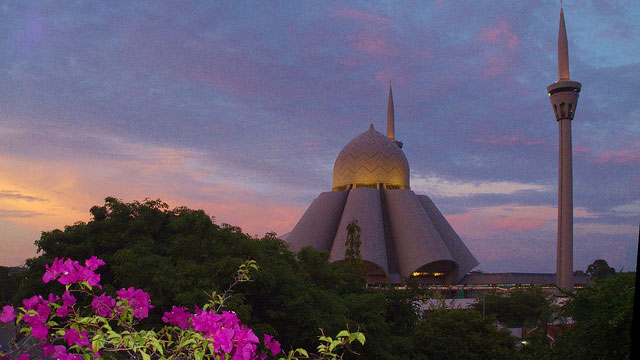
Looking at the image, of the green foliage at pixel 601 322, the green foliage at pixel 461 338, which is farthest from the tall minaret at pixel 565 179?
the green foliage at pixel 601 322

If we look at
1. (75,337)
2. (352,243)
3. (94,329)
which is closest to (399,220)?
(352,243)

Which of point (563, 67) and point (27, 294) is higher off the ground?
point (563, 67)

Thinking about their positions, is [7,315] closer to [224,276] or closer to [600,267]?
[224,276]

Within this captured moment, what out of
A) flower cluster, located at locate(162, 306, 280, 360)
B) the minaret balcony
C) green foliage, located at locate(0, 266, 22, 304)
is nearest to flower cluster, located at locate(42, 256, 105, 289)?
flower cluster, located at locate(162, 306, 280, 360)

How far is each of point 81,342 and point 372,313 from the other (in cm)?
1219

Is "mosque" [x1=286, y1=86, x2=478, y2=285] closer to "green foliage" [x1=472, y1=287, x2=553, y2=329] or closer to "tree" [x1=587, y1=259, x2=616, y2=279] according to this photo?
"green foliage" [x1=472, y1=287, x2=553, y2=329]

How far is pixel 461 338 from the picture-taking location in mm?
18406

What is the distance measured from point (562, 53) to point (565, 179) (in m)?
12.5

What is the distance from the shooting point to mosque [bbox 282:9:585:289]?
43.9m

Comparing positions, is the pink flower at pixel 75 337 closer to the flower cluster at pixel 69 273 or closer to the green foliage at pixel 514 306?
the flower cluster at pixel 69 273

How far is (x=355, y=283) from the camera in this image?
19156 millimetres

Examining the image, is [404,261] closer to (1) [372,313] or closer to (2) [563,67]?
(2) [563,67]

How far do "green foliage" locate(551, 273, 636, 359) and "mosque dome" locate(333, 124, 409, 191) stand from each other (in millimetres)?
43538

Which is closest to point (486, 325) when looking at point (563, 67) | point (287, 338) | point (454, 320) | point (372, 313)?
point (454, 320)
